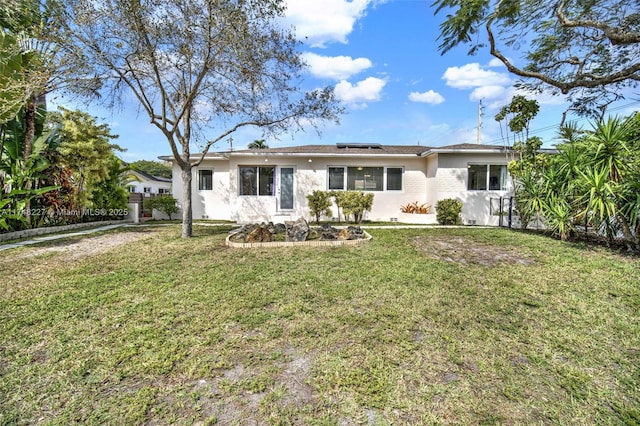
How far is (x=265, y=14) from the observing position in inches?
296

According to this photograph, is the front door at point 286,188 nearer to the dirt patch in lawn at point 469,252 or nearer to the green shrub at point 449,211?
the green shrub at point 449,211

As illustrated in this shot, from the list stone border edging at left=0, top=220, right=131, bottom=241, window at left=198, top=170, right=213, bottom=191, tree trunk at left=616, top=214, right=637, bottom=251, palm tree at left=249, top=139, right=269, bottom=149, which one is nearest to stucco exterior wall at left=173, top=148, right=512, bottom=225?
window at left=198, top=170, right=213, bottom=191

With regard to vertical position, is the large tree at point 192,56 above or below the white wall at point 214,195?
above

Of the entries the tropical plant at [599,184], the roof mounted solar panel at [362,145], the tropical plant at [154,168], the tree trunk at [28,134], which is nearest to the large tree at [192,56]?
the tree trunk at [28,134]

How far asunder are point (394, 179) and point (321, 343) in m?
12.0

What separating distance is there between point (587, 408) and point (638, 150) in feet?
23.7

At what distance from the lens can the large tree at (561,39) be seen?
29.8 ft

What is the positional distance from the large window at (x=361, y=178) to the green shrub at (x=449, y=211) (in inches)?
97.7

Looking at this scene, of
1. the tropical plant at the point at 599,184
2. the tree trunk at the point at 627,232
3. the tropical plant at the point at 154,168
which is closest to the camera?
the tropical plant at the point at 599,184

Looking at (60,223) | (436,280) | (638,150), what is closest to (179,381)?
(436,280)

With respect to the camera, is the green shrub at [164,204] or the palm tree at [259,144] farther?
the palm tree at [259,144]

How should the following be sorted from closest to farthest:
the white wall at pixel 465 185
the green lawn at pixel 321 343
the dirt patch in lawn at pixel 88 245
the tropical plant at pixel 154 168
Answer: the green lawn at pixel 321 343 → the dirt patch in lawn at pixel 88 245 → the white wall at pixel 465 185 → the tropical plant at pixel 154 168

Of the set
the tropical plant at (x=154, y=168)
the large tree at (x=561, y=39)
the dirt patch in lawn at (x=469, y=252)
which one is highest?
the tropical plant at (x=154, y=168)

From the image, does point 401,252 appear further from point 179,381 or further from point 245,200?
point 245,200
